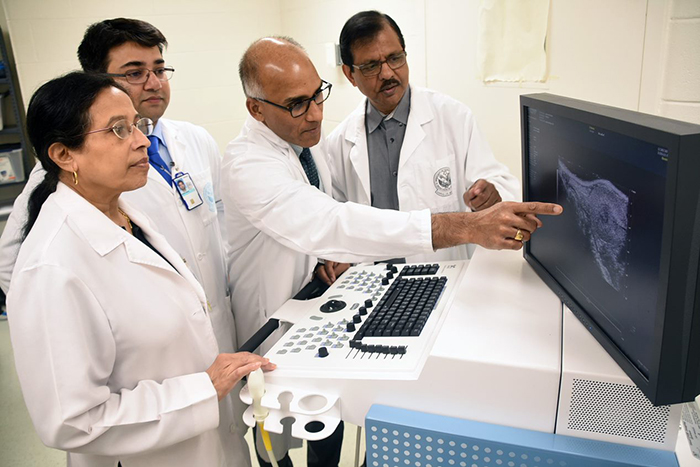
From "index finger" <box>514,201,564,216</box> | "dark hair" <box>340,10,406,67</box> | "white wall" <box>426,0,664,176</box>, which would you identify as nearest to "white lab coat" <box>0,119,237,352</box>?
"dark hair" <box>340,10,406,67</box>

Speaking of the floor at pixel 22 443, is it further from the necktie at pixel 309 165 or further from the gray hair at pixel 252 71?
the gray hair at pixel 252 71

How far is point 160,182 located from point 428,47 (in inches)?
65.2

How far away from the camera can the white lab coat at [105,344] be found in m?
0.89

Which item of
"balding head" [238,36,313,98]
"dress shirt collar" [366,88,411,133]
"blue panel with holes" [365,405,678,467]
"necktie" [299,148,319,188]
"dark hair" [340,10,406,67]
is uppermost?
"dark hair" [340,10,406,67]

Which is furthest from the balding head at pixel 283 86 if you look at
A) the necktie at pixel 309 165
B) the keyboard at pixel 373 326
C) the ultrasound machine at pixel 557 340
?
the ultrasound machine at pixel 557 340

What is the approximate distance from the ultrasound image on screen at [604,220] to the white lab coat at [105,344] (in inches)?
30.5

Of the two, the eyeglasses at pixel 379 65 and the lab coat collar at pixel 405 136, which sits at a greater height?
the eyeglasses at pixel 379 65

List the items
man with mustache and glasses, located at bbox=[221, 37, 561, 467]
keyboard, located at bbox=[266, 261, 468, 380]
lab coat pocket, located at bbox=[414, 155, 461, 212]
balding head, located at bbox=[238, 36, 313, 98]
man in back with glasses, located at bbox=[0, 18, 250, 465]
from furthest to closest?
lab coat pocket, located at bbox=[414, 155, 461, 212] < man in back with glasses, located at bbox=[0, 18, 250, 465] < balding head, located at bbox=[238, 36, 313, 98] < man with mustache and glasses, located at bbox=[221, 37, 561, 467] < keyboard, located at bbox=[266, 261, 468, 380]

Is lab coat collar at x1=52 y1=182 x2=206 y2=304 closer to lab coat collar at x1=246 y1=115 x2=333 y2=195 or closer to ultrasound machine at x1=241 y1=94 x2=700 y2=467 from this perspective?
ultrasound machine at x1=241 y1=94 x2=700 y2=467

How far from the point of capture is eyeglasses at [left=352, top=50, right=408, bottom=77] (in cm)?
175

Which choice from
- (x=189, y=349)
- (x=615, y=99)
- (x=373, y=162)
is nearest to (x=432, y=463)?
(x=189, y=349)

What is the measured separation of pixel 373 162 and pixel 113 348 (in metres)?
1.17

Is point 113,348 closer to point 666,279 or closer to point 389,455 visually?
point 389,455

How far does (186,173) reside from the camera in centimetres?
160
